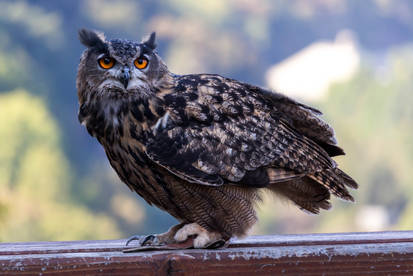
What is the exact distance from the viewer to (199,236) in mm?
1970

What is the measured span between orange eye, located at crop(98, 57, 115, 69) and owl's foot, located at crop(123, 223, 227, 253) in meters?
0.55

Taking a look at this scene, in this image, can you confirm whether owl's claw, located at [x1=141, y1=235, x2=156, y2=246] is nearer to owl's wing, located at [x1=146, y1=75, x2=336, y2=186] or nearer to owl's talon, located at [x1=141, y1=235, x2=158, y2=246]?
owl's talon, located at [x1=141, y1=235, x2=158, y2=246]

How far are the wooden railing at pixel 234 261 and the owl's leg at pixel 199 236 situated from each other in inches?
10.0

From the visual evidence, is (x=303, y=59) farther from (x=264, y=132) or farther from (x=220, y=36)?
(x=264, y=132)

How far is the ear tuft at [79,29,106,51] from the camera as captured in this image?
79.9 inches

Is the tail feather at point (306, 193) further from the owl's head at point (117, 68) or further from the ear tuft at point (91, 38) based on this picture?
the ear tuft at point (91, 38)

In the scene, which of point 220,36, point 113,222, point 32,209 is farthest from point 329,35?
point 32,209

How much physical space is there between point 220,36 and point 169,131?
34.3 ft

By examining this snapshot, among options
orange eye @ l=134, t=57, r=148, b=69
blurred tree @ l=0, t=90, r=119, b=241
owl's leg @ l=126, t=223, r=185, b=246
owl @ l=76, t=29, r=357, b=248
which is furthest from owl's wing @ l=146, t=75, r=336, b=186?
blurred tree @ l=0, t=90, r=119, b=241

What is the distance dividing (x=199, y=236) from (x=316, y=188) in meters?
0.58

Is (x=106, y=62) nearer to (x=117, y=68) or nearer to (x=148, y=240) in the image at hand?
(x=117, y=68)

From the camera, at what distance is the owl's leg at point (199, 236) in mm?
1923

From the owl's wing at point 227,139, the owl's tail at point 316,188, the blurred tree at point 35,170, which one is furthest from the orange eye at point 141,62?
the blurred tree at point 35,170

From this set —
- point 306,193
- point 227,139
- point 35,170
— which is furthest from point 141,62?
point 35,170
